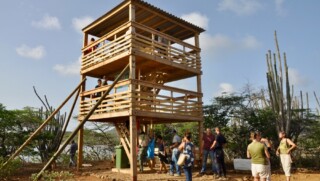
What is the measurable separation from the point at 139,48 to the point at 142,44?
14.4 inches

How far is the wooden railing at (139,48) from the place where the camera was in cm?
1198

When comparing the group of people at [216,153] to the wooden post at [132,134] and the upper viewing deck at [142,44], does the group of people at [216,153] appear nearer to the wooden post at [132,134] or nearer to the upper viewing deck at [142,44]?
the wooden post at [132,134]

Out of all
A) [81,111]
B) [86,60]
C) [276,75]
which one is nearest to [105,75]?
[86,60]

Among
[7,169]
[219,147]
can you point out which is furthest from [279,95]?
[7,169]

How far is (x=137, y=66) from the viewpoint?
13992 mm

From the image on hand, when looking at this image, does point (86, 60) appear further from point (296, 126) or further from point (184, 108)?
point (296, 126)

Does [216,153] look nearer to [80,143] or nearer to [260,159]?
[260,159]

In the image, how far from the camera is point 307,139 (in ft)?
53.5

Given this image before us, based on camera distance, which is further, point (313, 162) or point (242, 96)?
point (242, 96)

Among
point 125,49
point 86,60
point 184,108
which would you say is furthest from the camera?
point 86,60

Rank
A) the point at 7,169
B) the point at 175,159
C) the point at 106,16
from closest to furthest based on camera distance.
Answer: the point at 7,169
the point at 175,159
the point at 106,16

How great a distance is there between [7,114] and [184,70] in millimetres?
9882

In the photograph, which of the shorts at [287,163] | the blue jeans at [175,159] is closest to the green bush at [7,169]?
the blue jeans at [175,159]

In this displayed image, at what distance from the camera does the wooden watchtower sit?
38.3ft
